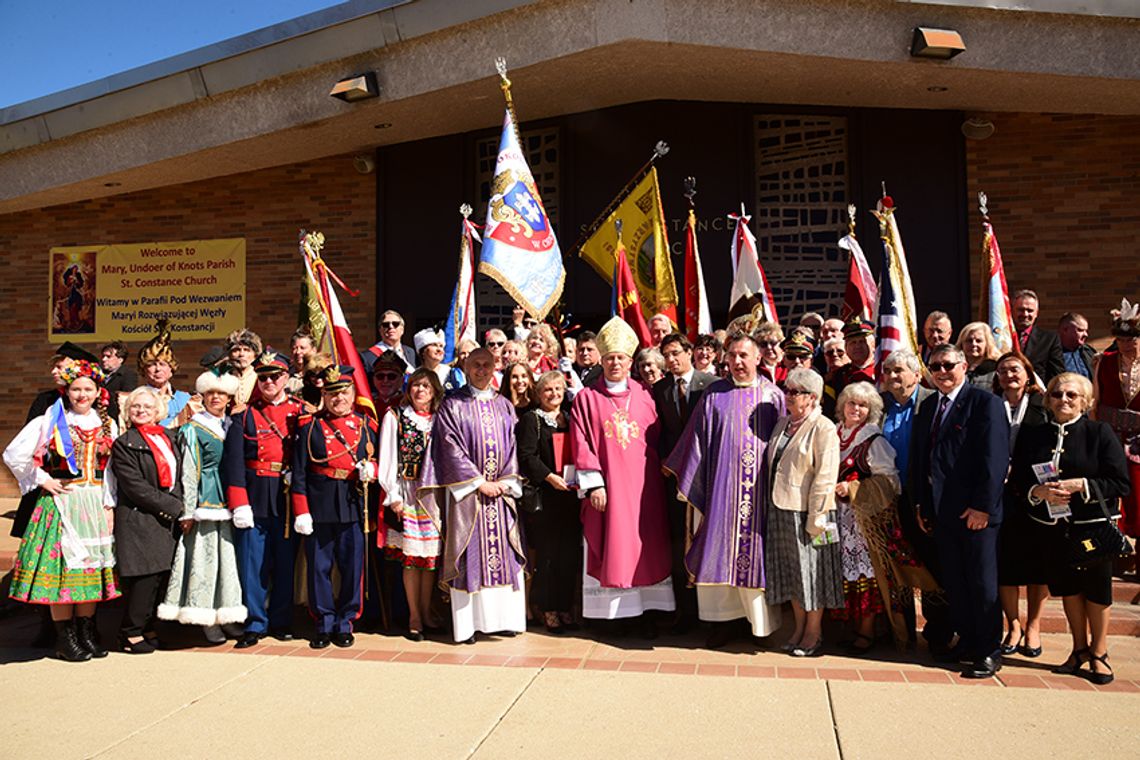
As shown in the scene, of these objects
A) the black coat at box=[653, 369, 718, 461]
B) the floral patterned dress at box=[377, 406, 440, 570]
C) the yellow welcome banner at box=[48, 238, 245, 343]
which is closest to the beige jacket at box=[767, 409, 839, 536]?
the black coat at box=[653, 369, 718, 461]

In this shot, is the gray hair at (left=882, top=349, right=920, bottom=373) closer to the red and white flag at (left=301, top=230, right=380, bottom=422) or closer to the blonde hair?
the red and white flag at (left=301, top=230, right=380, bottom=422)

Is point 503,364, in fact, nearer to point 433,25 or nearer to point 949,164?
point 433,25

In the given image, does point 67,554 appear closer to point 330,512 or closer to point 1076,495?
point 330,512

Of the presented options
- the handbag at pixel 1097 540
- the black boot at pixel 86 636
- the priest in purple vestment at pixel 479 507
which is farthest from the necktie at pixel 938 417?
the black boot at pixel 86 636

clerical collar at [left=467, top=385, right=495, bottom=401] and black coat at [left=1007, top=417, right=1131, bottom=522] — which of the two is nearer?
black coat at [left=1007, top=417, right=1131, bottom=522]

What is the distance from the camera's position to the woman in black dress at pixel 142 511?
5441mm

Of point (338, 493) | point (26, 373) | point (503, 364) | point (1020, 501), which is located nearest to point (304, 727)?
point (338, 493)

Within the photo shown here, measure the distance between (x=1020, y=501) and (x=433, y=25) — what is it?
6640 millimetres

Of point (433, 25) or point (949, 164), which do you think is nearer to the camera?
point (433, 25)

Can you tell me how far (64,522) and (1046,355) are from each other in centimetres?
693

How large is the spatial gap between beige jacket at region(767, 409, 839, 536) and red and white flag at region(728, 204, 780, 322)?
10.3ft

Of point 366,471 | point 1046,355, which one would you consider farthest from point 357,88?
point 1046,355

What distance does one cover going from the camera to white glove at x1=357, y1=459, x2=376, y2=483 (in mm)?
5703

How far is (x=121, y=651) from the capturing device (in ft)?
18.4
